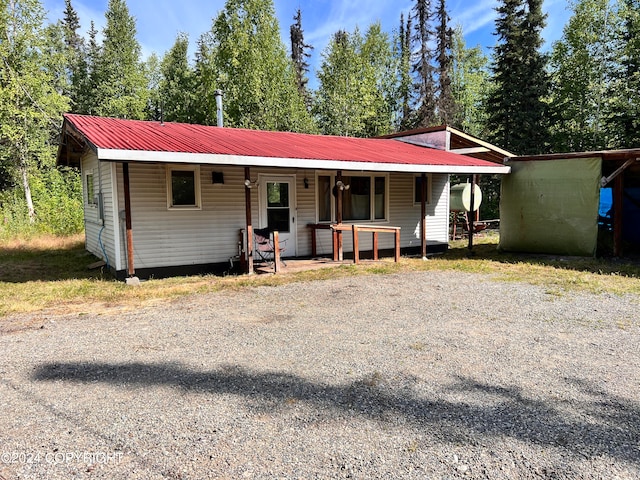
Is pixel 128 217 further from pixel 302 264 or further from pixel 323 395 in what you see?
pixel 323 395

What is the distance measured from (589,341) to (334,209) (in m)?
6.56

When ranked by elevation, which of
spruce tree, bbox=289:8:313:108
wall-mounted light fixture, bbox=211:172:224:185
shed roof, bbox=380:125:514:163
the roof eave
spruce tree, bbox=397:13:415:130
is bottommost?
wall-mounted light fixture, bbox=211:172:224:185

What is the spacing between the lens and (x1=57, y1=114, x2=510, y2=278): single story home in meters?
7.32

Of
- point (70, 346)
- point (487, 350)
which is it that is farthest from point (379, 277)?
point (70, 346)

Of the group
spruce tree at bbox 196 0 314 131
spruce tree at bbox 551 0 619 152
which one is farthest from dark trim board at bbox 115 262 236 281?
spruce tree at bbox 551 0 619 152

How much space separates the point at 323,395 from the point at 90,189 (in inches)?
375

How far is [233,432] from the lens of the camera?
2.58 m

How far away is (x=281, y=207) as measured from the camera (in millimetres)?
9383

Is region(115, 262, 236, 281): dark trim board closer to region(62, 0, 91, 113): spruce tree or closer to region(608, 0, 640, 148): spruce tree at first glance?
region(608, 0, 640, 148): spruce tree

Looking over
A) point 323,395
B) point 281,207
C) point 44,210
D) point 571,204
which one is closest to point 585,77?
point 571,204

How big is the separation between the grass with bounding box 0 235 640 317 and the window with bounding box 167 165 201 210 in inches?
57.6

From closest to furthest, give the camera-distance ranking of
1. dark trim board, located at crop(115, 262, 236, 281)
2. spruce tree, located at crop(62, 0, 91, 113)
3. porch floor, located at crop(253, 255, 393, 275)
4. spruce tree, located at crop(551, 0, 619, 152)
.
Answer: dark trim board, located at crop(115, 262, 236, 281), porch floor, located at crop(253, 255, 393, 275), spruce tree, located at crop(551, 0, 619, 152), spruce tree, located at crop(62, 0, 91, 113)

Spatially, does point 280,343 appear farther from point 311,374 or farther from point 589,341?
point 589,341

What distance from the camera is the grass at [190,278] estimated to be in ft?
20.3
